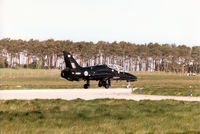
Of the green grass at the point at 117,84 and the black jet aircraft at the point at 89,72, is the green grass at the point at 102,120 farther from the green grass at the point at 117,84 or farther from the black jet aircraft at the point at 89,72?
the black jet aircraft at the point at 89,72

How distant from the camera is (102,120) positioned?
1584 centimetres

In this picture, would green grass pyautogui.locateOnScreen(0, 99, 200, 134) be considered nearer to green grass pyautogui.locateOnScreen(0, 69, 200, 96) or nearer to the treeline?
green grass pyautogui.locateOnScreen(0, 69, 200, 96)

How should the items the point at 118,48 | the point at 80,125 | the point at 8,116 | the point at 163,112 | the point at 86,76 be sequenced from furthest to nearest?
the point at 118,48 → the point at 86,76 → the point at 163,112 → the point at 8,116 → the point at 80,125

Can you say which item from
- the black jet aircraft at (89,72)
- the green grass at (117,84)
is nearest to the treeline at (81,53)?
the green grass at (117,84)

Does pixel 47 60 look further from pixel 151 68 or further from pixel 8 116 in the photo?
pixel 8 116

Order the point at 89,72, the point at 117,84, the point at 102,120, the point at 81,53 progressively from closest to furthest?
the point at 102,120 → the point at 89,72 → the point at 117,84 → the point at 81,53

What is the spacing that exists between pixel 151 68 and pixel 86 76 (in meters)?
124

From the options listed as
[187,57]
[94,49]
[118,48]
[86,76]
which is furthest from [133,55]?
[86,76]

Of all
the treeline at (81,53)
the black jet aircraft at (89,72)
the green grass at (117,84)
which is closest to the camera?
the green grass at (117,84)

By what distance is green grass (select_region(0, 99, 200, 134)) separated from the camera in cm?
1375

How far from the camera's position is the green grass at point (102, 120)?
1375cm

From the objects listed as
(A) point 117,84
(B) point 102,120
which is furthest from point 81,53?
(B) point 102,120

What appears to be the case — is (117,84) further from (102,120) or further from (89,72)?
(102,120)

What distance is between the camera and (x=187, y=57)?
166125 millimetres
